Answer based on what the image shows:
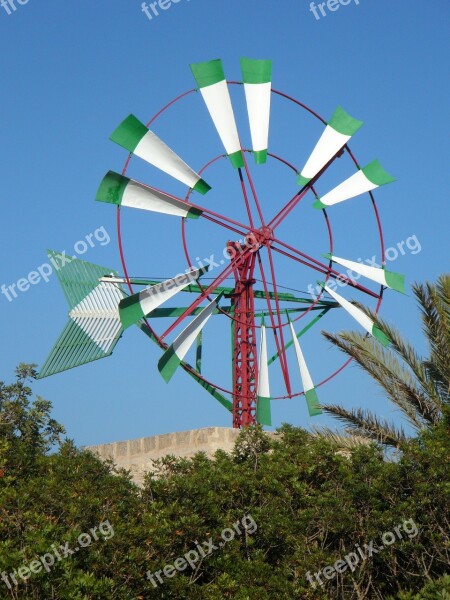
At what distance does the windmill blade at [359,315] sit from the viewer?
596 inches

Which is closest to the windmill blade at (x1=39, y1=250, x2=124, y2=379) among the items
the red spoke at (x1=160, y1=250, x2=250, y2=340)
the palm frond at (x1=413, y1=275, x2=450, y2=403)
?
the red spoke at (x1=160, y1=250, x2=250, y2=340)

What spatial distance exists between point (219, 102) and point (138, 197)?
178 cm

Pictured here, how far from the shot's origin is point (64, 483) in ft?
40.6

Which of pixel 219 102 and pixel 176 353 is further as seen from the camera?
pixel 219 102

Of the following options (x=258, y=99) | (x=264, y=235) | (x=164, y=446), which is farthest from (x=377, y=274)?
(x=164, y=446)

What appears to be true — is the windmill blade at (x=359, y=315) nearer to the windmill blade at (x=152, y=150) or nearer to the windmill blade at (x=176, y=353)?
the windmill blade at (x=176, y=353)

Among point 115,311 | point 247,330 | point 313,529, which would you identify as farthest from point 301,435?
point 115,311

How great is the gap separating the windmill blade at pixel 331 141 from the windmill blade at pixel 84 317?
3.29 meters

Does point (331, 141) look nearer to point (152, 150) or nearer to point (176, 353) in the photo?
point (152, 150)

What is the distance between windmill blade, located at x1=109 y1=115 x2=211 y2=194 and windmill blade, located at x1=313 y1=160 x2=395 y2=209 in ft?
6.35

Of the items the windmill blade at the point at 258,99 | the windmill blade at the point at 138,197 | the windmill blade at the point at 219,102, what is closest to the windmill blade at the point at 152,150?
the windmill blade at the point at 138,197

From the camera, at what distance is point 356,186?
1590cm

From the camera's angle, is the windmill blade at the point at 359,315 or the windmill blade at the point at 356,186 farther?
the windmill blade at the point at 356,186

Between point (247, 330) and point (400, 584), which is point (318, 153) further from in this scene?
point (400, 584)
